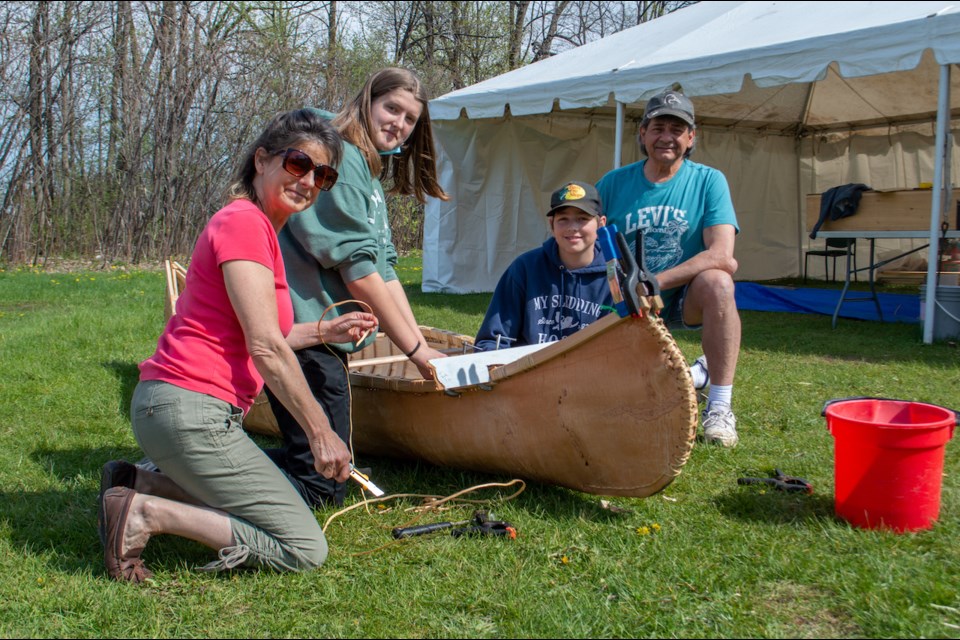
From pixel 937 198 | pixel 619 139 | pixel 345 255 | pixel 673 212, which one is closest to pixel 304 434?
pixel 345 255

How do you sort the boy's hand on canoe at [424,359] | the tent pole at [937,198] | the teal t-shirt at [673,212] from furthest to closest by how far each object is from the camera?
1. the tent pole at [937,198]
2. the teal t-shirt at [673,212]
3. the boy's hand on canoe at [424,359]

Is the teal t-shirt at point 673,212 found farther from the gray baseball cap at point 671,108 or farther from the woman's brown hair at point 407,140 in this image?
the woman's brown hair at point 407,140

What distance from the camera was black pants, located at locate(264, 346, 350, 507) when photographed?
3.05 meters

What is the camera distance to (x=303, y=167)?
8.14 feet

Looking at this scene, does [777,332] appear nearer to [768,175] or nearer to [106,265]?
[768,175]

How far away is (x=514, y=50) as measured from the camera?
19344 mm

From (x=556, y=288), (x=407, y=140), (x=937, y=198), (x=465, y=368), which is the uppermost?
(x=407, y=140)

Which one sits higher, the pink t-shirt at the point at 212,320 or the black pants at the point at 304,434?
the pink t-shirt at the point at 212,320

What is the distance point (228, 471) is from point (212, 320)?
0.44 metres

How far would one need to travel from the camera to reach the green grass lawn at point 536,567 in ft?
7.19

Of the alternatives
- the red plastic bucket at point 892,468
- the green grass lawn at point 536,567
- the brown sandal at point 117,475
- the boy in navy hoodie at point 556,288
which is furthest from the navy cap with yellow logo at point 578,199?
the brown sandal at point 117,475

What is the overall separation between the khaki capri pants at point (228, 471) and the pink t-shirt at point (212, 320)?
0.16ft

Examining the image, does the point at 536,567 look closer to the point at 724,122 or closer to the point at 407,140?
the point at 407,140

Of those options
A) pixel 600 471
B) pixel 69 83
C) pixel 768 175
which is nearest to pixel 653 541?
pixel 600 471
